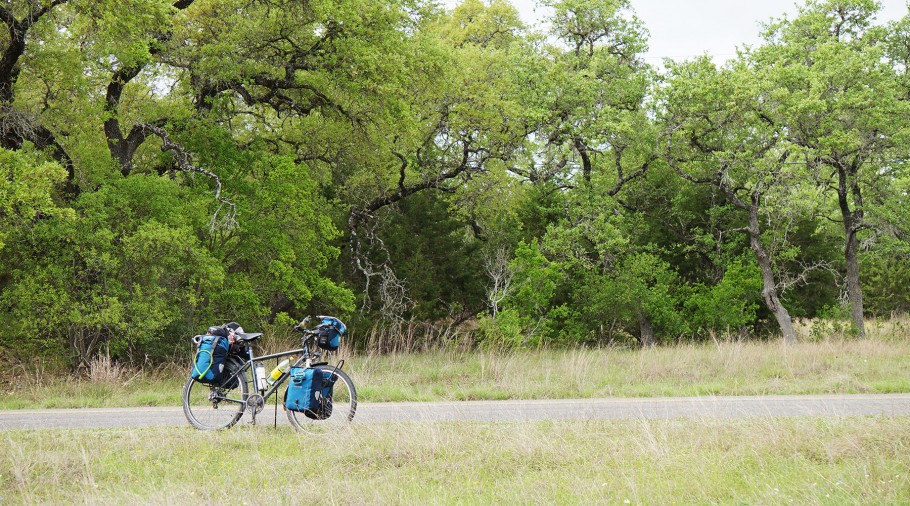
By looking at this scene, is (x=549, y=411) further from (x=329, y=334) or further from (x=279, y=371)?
(x=279, y=371)

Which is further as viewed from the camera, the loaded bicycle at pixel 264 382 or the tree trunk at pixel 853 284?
the tree trunk at pixel 853 284

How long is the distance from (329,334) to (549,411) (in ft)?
10.9

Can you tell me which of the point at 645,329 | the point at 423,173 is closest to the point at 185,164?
the point at 423,173

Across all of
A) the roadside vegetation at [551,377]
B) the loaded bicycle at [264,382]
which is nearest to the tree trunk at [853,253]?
the roadside vegetation at [551,377]

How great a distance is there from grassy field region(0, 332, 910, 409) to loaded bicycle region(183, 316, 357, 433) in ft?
11.4

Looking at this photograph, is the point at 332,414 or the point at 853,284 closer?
the point at 332,414

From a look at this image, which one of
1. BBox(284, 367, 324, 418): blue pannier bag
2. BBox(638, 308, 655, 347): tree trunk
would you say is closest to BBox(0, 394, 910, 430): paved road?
BBox(284, 367, 324, 418): blue pannier bag

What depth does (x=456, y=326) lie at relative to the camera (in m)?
26.2

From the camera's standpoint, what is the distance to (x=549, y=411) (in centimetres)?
1026

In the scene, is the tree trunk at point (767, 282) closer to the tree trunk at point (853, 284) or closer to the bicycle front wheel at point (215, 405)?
the tree trunk at point (853, 284)

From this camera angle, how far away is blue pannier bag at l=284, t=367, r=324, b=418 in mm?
8219

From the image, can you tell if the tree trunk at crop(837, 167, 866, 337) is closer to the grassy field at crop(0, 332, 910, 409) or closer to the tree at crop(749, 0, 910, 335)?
the tree at crop(749, 0, 910, 335)

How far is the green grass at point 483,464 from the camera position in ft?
19.0

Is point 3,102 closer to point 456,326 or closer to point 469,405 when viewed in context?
point 469,405
